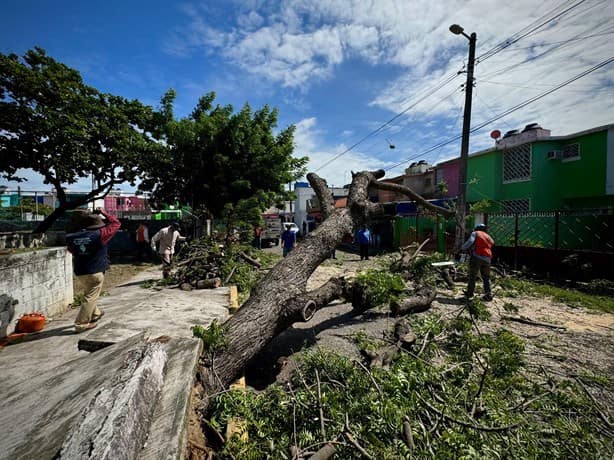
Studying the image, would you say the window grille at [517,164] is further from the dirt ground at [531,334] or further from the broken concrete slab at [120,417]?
the broken concrete slab at [120,417]

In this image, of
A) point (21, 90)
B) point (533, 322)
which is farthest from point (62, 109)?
point (533, 322)

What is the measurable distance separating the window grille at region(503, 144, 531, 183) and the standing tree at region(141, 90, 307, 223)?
37.6ft

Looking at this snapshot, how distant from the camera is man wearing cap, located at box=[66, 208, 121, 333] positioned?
389cm

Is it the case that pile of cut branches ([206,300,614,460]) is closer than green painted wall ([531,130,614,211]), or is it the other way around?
pile of cut branches ([206,300,614,460])

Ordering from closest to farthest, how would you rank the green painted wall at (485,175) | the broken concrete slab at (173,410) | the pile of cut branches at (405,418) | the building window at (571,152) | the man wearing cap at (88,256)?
the broken concrete slab at (173,410) < the pile of cut branches at (405,418) < the man wearing cap at (88,256) < the building window at (571,152) < the green painted wall at (485,175)

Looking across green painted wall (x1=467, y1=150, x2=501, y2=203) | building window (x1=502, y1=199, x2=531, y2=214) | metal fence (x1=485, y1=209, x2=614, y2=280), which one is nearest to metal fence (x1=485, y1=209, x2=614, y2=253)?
metal fence (x1=485, y1=209, x2=614, y2=280)

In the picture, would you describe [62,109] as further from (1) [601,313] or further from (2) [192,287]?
(1) [601,313]

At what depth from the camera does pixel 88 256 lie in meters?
3.94

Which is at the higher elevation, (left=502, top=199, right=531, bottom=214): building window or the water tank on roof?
the water tank on roof

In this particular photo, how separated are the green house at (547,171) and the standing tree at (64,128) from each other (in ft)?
49.0

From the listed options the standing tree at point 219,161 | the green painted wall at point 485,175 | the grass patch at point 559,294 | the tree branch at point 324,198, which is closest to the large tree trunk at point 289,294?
the tree branch at point 324,198

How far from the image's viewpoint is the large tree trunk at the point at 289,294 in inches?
108

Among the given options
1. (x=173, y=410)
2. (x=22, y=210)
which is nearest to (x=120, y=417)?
(x=173, y=410)

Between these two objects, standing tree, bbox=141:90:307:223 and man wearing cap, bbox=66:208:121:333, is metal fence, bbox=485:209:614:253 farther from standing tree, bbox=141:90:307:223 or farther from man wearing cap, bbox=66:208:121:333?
man wearing cap, bbox=66:208:121:333
